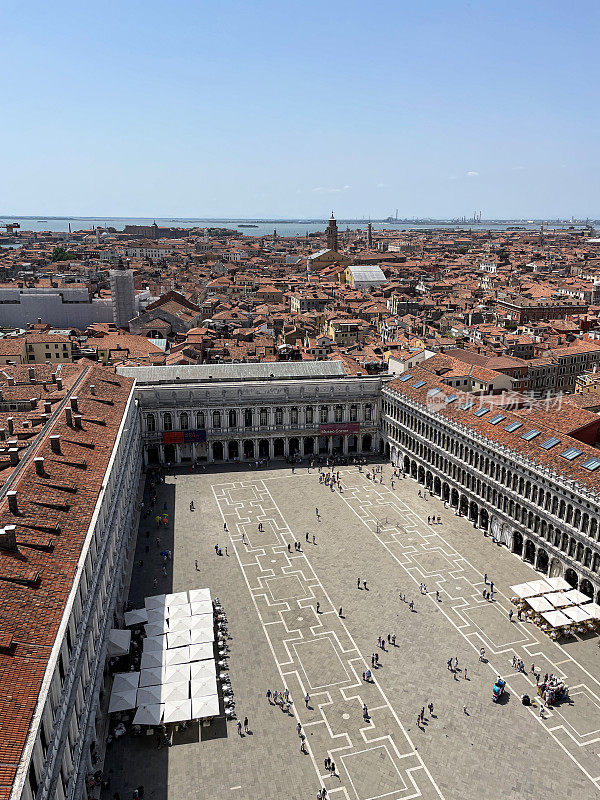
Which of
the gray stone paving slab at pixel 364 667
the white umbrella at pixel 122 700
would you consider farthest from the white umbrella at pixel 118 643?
the gray stone paving slab at pixel 364 667

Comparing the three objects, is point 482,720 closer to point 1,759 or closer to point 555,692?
point 555,692

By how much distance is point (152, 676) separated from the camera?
38.3 meters

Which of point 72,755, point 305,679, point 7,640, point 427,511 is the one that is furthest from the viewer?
point 427,511

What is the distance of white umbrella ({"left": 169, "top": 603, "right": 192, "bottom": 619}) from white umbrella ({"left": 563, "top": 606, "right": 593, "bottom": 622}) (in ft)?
87.2

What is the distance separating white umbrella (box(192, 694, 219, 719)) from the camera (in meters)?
35.6

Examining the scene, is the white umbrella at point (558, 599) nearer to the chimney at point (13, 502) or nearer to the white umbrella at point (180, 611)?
the white umbrella at point (180, 611)

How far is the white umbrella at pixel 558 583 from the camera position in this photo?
47.4m

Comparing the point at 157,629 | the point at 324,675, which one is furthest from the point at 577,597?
the point at 157,629

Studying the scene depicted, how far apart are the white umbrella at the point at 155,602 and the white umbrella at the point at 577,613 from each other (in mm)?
28689

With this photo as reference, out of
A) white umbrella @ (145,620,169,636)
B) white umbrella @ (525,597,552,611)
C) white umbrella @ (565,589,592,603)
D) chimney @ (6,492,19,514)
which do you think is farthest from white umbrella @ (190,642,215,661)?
white umbrella @ (565,589,592,603)

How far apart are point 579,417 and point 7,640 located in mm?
50562

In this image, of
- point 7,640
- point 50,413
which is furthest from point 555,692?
point 50,413

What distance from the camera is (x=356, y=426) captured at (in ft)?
268

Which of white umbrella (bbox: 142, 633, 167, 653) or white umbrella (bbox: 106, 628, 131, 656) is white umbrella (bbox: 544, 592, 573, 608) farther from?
white umbrella (bbox: 106, 628, 131, 656)
